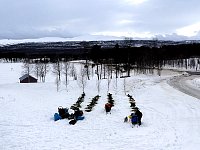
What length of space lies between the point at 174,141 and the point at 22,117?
599 inches

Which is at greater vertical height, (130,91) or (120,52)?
(120,52)

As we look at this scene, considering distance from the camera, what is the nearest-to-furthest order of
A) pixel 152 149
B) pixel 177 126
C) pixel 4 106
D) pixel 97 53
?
pixel 152 149, pixel 177 126, pixel 4 106, pixel 97 53

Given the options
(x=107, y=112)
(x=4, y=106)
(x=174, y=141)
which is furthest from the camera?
(x=4, y=106)

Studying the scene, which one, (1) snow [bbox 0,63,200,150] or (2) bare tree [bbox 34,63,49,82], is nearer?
(1) snow [bbox 0,63,200,150]

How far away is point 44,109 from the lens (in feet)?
114

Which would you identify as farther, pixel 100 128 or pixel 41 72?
pixel 41 72

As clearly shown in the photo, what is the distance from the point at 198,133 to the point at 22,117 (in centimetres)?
1623

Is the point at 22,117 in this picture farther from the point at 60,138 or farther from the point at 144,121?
the point at 144,121

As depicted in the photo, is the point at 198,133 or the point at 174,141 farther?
the point at 198,133

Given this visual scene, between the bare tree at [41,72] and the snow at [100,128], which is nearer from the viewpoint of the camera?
the snow at [100,128]

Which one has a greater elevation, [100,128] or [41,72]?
[41,72]

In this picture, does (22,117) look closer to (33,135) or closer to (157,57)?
(33,135)

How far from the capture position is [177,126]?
26.4 meters

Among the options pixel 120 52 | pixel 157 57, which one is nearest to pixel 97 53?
pixel 120 52
